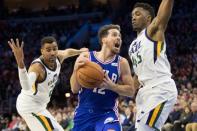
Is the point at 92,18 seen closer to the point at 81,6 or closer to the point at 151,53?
the point at 81,6

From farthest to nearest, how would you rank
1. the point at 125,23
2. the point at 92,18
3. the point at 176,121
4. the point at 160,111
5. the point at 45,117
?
the point at 92,18
the point at 125,23
the point at 176,121
the point at 45,117
the point at 160,111

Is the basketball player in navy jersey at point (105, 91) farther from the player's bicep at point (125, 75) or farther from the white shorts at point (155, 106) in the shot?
the white shorts at point (155, 106)

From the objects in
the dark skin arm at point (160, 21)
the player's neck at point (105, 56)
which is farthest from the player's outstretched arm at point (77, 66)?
the dark skin arm at point (160, 21)

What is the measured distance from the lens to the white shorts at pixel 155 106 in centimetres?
573

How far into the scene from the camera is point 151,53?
18.9 ft

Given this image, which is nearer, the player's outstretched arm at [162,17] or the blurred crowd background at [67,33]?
the player's outstretched arm at [162,17]

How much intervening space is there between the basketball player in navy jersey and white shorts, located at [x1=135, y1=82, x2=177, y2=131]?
255 mm

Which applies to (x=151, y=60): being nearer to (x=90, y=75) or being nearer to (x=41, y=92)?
(x=90, y=75)

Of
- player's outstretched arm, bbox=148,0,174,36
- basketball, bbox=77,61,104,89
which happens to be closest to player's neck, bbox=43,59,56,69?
basketball, bbox=77,61,104,89

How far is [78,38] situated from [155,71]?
1798cm

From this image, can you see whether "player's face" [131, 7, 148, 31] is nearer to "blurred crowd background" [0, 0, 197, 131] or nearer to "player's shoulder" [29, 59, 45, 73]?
"player's shoulder" [29, 59, 45, 73]

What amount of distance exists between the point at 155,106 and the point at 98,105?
2.15 ft

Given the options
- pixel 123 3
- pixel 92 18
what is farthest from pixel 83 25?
pixel 123 3

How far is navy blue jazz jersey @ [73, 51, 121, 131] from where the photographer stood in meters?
5.93
